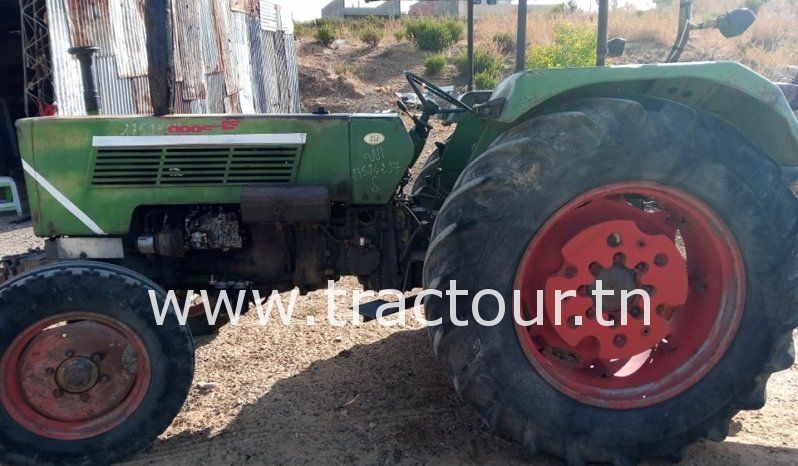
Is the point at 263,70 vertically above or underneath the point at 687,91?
above

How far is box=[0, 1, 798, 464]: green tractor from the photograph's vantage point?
2.61 metres

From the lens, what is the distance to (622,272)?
279cm

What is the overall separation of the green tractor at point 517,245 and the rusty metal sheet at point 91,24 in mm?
6941

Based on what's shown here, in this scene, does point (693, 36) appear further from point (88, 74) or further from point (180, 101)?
point (88, 74)

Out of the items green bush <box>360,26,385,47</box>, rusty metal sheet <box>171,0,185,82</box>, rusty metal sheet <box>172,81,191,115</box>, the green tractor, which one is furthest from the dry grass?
the green tractor

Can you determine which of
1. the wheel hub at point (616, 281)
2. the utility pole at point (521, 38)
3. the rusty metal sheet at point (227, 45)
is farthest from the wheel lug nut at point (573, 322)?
the rusty metal sheet at point (227, 45)

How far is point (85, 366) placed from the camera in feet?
9.30

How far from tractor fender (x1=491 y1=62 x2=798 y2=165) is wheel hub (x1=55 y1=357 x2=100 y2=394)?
82.8 inches

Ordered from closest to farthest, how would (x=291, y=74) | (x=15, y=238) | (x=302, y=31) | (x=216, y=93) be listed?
1. (x=15, y=238)
2. (x=216, y=93)
3. (x=291, y=74)
4. (x=302, y=31)

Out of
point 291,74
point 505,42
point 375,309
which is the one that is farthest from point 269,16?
point 375,309

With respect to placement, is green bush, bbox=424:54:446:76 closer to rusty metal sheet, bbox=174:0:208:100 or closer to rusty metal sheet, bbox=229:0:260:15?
rusty metal sheet, bbox=229:0:260:15

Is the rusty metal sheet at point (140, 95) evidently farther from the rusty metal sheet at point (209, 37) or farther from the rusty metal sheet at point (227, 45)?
the rusty metal sheet at point (227, 45)

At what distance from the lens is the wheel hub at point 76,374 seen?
9.28 feet

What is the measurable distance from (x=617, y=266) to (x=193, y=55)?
10.4 m
